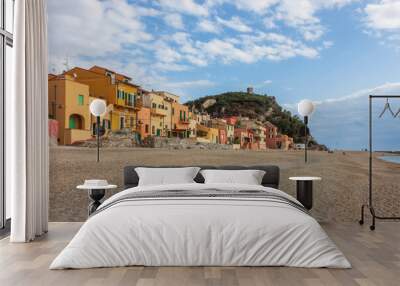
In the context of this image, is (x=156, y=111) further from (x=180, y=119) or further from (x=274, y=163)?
(x=274, y=163)

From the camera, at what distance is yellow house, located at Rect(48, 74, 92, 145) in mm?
6750

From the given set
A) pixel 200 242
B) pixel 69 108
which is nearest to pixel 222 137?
pixel 69 108

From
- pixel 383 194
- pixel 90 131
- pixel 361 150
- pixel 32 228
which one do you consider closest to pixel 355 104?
pixel 361 150

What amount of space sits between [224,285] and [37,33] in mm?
3461

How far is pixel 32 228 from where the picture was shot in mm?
5090

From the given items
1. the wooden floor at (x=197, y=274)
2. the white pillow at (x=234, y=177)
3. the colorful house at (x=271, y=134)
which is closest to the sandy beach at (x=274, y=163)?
the colorful house at (x=271, y=134)

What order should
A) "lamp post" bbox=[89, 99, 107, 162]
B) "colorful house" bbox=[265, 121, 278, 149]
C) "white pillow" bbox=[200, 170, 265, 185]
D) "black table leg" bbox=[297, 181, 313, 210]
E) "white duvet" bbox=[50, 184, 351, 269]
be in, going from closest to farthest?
1. "white duvet" bbox=[50, 184, 351, 269]
2. "white pillow" bbox=[200, 170, 265, 185]
3. "black table leg" bbox=[297, 181, 313, 210]
4. "lamp post" bbox=[89, 99, 107, 162]
5. "colorful house" bbox=[265, 121, 278, 149]

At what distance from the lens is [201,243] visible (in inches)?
153

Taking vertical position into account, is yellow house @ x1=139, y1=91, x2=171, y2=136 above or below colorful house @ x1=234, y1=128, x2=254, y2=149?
above

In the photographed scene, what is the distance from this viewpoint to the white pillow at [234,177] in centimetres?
594

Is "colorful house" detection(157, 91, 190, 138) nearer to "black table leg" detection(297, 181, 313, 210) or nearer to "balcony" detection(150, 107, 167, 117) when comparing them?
"balcony" detection(150, 107, 167, 117)

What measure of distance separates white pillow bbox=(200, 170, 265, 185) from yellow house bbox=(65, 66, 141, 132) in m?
1.54

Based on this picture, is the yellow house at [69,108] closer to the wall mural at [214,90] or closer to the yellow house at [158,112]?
the wall mural at [214,90]

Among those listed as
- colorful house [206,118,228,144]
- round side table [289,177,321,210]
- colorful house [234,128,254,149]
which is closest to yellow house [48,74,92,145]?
colorful house [206,118,228,144]
